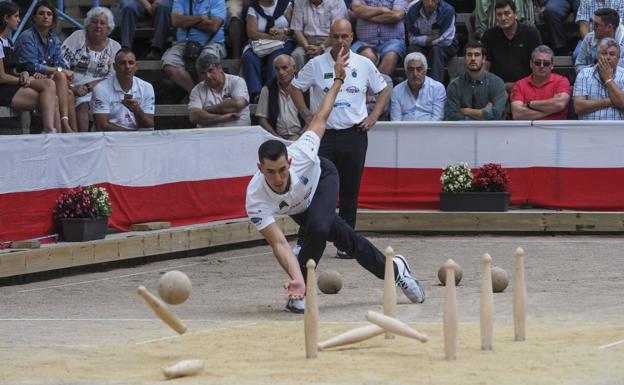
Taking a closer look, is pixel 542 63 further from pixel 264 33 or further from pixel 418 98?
pixel 264 33

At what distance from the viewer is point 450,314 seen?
7.65 meters

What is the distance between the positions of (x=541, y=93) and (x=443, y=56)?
169 cm

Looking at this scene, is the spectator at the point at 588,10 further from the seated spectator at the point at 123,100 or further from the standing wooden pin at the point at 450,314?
the standing wooden pin at the point at 450,314

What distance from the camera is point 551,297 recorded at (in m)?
11.0

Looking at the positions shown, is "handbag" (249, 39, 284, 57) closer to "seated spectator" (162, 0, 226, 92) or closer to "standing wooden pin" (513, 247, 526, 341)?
"seated spectator" (162, 0, 226, 92)

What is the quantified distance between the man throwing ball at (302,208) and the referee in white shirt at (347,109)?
233 cm

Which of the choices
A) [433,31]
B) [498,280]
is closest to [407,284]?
[498,280]

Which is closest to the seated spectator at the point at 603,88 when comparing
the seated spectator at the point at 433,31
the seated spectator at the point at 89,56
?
the seated spectator at the point at 433,31

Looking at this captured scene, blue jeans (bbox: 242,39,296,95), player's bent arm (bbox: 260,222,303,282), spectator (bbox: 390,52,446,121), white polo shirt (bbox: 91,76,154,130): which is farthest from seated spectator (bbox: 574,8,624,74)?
player's bent arm (bbox: 260,222,303,282)

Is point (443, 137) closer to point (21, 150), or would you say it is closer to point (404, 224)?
point (404, 224)

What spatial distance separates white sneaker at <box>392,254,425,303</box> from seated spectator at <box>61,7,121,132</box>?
6.57m

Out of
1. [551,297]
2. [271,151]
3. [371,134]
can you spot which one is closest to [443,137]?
[371,134]

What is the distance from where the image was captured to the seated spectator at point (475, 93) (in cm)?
1603

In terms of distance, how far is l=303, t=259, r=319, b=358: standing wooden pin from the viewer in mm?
7719
